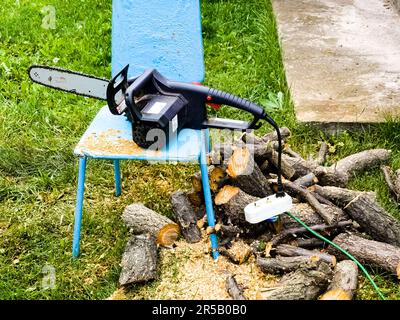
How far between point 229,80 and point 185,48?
4.79ft

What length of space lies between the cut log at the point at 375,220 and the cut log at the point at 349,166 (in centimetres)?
33

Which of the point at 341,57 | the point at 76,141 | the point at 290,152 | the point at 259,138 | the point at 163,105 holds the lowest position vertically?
the point at 76,141

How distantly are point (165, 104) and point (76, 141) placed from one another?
147cm

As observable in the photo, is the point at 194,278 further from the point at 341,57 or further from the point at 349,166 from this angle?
the point at 341,57

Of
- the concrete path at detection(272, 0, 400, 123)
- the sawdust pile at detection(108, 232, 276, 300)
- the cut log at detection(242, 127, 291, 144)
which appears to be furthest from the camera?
the concrete path at detection(272, 0, 400, 123)

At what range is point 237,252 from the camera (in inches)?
110

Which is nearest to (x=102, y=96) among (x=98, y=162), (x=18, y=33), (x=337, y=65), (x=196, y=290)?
(x=98, y=162)

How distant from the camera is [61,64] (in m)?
4.63

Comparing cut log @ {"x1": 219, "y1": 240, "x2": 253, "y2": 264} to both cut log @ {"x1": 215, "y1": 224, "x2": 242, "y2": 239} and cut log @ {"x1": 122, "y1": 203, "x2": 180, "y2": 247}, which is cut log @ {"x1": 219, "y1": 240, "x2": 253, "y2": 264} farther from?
cut log @ {"x1": 122, "y1": 203, "x2": 180, "y2": 247}

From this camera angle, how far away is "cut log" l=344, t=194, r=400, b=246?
9.04 feet

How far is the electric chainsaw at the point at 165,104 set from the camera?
2461 millimetres

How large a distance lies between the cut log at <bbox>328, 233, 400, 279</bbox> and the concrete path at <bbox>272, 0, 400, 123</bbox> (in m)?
1.17

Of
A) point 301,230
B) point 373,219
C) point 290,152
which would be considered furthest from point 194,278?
point 290,152

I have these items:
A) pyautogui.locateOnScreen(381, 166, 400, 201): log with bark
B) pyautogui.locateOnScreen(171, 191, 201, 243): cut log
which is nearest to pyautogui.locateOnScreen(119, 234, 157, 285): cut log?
pyautogui.locateOnScreen(171, 191, 201, 243): cut log
